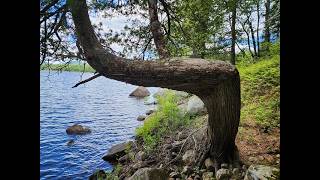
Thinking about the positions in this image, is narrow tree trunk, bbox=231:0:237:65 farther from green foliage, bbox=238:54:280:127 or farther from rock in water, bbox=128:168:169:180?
rock in water, bbox=128:168:169:180

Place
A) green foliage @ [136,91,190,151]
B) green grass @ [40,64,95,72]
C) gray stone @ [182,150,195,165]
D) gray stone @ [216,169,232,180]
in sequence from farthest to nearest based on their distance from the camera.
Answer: green foliage @ [136,91,190,151]
gray stone @ [182,150,195,165]
gray stone @ [216,169,232,180]
green grass @ [40,64,95,72]

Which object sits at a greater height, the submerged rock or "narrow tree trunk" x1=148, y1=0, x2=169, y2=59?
"narrow tree trunk" x1=148, y1=0, x2=169, y2=59

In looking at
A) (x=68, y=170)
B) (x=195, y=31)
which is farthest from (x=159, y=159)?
(x=68, y=170)

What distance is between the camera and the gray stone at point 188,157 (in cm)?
420

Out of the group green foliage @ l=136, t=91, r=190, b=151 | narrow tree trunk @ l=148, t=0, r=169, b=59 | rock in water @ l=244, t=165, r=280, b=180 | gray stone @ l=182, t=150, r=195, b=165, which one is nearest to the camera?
rock in water @ l=244, t=165, r=280, b=180

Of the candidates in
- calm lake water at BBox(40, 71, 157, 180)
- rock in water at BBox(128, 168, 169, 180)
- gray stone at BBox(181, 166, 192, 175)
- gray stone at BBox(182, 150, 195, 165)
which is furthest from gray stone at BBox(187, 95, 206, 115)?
rock in water at BBox(128, 168, 169, 180)

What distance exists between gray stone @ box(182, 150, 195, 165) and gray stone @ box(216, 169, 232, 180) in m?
0.54

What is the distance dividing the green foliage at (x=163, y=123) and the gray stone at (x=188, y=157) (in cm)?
137

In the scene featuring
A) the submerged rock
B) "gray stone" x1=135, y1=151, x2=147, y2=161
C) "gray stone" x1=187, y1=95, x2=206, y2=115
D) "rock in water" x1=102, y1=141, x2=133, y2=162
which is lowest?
the submerged rock

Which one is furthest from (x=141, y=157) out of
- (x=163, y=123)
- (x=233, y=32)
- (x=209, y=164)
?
(x=233, y=32)

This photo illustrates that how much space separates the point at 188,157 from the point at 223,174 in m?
0.70

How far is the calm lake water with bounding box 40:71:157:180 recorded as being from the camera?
6.93 meters
